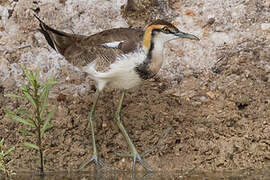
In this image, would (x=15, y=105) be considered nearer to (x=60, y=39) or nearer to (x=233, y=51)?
(x=60, y=39)

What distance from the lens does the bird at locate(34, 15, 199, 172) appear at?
15.9 feet

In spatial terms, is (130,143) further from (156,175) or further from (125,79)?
(125,79)

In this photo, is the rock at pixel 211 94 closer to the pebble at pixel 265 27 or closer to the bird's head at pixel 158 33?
the bird's head at pixel 158 33

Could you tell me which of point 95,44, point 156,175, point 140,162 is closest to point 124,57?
point 95,44

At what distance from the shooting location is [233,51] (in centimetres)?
579

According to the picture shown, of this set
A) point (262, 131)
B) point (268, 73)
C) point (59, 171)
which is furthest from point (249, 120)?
point (59, 171)

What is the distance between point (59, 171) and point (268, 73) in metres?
2.00

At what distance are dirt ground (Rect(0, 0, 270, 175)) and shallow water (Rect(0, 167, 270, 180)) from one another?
7 centimetres

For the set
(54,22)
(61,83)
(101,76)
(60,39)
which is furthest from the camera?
(54,22)

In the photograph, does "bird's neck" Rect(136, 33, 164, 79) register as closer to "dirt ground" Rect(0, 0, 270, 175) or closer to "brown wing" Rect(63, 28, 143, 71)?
"brown wing" Rect(63, 28, 143, 71)

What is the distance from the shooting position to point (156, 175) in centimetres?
488

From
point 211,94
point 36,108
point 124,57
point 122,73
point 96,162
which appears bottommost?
point 96,162

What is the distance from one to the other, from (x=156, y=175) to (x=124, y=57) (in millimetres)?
939

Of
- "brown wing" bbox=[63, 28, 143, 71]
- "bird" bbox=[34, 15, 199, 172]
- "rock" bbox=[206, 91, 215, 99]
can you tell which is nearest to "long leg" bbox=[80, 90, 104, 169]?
"bird" bbox=[34, 15, 199, 172]
